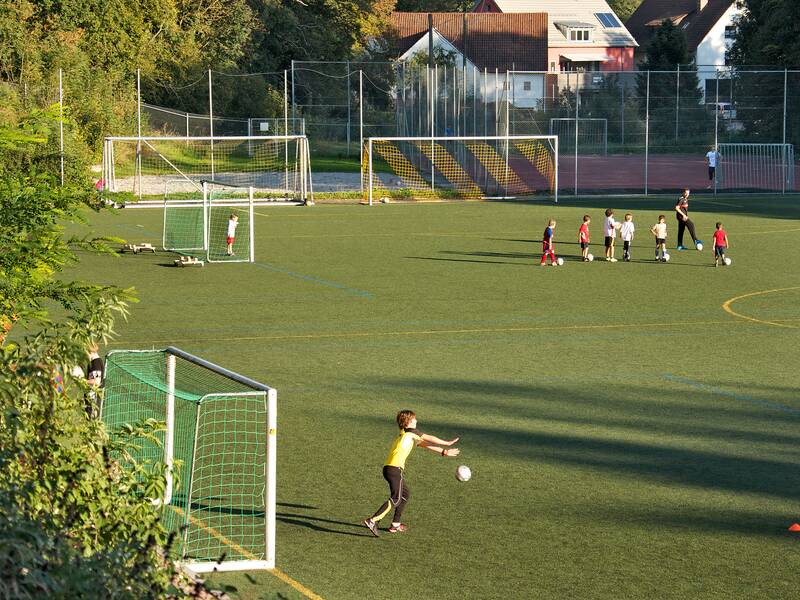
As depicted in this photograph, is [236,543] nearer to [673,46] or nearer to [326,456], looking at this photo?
[326,456]

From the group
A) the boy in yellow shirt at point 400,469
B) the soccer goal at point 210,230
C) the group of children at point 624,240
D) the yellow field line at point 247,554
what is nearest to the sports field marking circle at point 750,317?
the group of children at point 624,240

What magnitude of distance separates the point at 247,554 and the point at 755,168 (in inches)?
1975

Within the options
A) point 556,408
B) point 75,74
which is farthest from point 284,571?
point 75,74

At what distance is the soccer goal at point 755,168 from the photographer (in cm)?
5381

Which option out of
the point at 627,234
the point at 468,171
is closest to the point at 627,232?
the point at 627,234

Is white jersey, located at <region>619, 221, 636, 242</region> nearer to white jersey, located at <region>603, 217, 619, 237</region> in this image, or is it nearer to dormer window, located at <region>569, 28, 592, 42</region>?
white jersey, located at <region>603, 217, 619, 237</region>

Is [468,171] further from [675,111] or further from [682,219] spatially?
[682,219]

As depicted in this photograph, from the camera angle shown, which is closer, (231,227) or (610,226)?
(610,226)

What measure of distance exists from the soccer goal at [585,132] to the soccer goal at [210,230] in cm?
2030

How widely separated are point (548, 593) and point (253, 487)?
395 cm

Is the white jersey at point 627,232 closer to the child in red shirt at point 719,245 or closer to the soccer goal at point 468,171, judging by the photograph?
the child in red shirt at point 719,245

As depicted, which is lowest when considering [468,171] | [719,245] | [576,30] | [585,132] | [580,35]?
[719,245]

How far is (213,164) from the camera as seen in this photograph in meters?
54.4

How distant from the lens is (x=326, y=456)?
1365 cm
